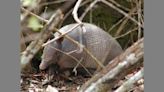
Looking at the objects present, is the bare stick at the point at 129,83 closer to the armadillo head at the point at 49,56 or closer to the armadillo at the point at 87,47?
the armadillo at the point at 87,47

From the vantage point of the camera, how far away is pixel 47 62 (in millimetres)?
2910

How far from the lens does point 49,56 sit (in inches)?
117

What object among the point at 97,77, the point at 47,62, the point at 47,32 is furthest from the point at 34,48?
the point at 47,62

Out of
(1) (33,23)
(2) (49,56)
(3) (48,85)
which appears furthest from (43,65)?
(1) (33,23)

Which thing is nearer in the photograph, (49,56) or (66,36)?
(66,36)

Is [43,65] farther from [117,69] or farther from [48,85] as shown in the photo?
[117,69]

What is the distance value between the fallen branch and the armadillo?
962mm

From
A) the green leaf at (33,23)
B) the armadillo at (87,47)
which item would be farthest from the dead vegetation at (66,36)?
the armadillo at (87,47)

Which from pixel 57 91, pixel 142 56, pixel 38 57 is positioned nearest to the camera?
pixel 142 56

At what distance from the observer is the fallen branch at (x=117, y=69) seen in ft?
4.78

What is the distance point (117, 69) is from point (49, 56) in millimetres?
1551

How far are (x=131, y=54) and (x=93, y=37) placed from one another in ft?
5.38

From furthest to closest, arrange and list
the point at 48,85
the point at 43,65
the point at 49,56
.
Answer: the point at 49,56
the point at 43,65
the point at 48,85

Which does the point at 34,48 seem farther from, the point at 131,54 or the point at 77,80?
the point at 77,80
